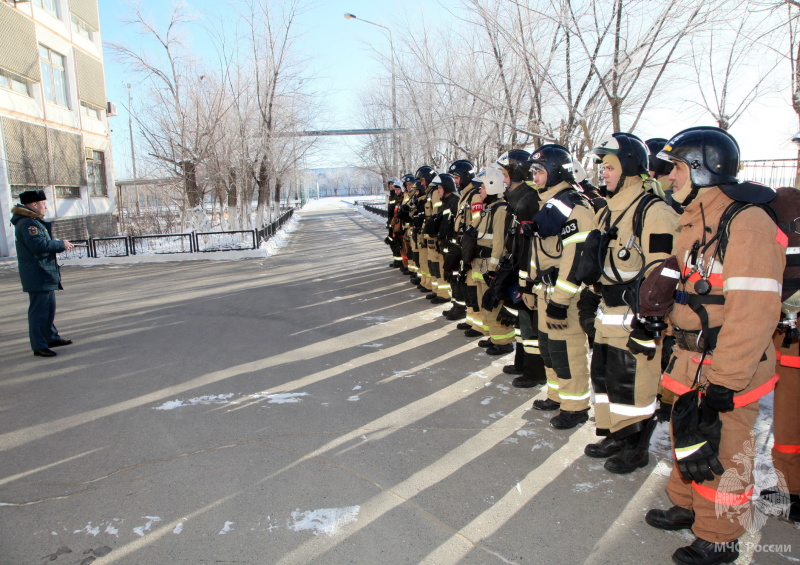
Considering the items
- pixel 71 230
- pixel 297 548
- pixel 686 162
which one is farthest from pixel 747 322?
pixel 71 230

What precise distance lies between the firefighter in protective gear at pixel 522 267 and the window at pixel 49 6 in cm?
2452

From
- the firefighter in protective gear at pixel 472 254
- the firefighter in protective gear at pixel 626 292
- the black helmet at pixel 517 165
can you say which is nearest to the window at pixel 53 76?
the firefighter in protective gear at pixel 472 254

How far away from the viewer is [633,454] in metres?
3.55

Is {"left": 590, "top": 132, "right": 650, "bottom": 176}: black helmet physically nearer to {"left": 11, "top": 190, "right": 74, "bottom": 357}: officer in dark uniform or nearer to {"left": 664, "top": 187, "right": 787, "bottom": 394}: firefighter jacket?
{"left": 664, "top": 187, "right": 787, "bottom": 394}: firefighter jacket

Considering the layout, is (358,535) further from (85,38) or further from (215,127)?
(85,38)

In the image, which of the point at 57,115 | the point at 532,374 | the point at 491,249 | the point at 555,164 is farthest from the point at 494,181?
the point at 57,115

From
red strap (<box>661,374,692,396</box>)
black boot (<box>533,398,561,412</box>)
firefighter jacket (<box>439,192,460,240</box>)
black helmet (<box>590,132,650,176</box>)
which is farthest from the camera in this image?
firefighter jacket (<box>439,192,460,240</box>)

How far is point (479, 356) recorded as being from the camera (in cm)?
614

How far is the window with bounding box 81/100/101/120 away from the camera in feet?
82.7

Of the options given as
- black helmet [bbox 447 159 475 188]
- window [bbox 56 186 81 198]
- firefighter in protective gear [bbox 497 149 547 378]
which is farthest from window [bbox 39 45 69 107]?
firefighter in protective gear [bbox 497 149 547 378]

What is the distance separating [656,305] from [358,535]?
2.09 metres

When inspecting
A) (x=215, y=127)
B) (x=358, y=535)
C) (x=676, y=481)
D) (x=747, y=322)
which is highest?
(x=215, y=127)

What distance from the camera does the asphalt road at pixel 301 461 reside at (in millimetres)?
2850

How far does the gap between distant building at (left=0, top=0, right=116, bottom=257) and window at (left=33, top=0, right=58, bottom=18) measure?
1.6 inches
